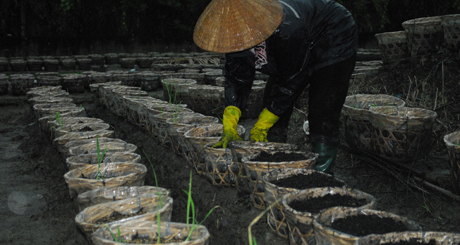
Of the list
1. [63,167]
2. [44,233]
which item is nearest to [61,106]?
[63,167]

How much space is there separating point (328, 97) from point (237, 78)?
0.74m

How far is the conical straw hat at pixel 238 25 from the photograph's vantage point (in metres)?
2.60

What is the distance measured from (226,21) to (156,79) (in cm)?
569

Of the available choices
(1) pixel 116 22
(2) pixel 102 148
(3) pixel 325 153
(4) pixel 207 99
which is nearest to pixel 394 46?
(4) pixel 207 99

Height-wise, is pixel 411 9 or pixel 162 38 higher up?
pixel 411 9

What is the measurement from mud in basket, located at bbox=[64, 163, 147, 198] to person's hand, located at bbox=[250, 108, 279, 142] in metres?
0.94

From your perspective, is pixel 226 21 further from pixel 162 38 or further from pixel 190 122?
pixel 162 38

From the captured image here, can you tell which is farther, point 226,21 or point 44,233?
point 44,233

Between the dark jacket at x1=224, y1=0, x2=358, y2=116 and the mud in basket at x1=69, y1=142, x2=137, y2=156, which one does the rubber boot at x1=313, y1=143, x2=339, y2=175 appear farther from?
the mud in basket at x1=69, y1=142, x2=137, y2=156

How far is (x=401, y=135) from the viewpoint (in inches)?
135

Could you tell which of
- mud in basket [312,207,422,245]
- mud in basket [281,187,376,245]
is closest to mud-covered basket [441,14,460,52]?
mud in basket [281,187,376,245]

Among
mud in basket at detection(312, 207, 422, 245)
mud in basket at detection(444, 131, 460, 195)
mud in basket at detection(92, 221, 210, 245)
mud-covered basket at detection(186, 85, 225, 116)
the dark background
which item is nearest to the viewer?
mud in basket at detection(312, 207, 422, 245)

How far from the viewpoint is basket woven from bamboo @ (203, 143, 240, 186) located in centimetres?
304

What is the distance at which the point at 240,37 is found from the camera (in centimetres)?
260
